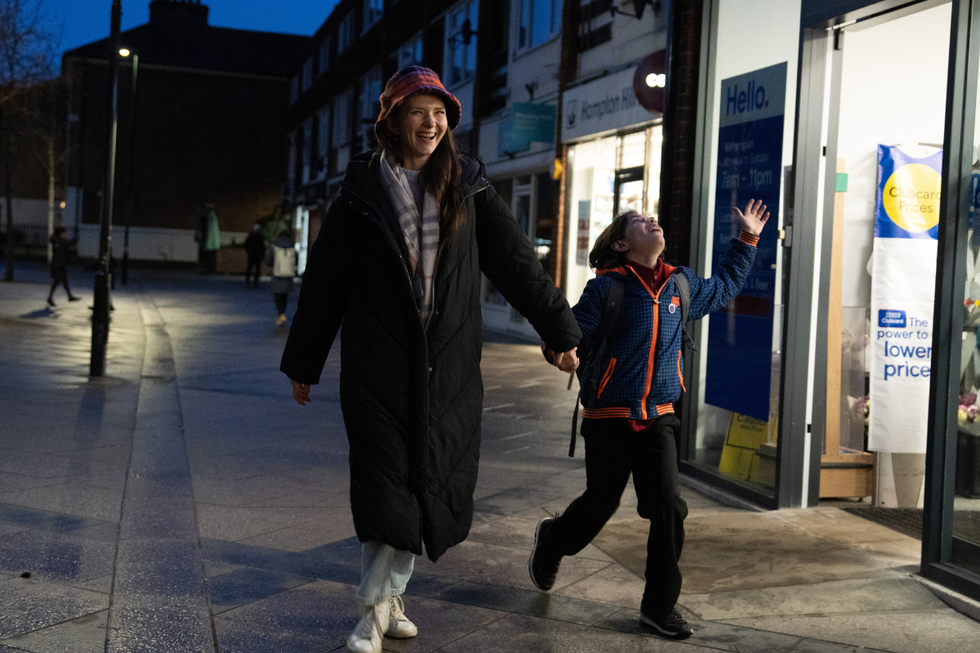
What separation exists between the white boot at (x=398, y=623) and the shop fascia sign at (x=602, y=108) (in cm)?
975

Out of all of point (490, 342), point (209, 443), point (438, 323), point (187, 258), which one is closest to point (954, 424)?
point (438, 323)

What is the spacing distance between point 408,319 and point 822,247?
323cm

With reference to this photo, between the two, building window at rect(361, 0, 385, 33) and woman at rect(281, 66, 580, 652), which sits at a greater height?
building window at rect(361, 0, 385, 33)

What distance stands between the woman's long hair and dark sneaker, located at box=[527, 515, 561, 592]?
144 cm

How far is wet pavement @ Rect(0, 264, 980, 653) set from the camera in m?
3.78

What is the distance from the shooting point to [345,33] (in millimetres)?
36469

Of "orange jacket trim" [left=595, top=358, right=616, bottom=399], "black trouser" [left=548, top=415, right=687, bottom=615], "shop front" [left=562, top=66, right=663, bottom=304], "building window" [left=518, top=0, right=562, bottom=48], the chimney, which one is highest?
the chimney

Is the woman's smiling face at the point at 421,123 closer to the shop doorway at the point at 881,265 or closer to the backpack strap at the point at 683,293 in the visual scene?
the backpack strap at the point at 683,293

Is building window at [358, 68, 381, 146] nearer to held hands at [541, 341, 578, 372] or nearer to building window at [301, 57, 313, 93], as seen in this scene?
building window at [301, 57, 313, 93]

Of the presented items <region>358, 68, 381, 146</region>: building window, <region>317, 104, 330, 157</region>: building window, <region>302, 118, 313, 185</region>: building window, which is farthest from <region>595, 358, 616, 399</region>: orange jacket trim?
<region>302, 118, 313, 185</region>: building window

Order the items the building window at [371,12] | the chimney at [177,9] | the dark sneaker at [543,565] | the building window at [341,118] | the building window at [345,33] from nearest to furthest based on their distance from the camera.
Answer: the dark sneaker at [543,565] → the building window at [371,12] → the building window at [345,33] → the building window at [341,118] → the chimney at [177,9]

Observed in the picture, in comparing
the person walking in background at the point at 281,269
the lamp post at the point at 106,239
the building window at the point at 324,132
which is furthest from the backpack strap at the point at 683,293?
the building window at the point at 324,132

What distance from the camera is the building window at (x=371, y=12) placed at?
102 ft

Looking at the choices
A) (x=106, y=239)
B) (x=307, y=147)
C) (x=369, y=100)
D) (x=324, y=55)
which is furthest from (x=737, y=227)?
(x=307, y=147)
